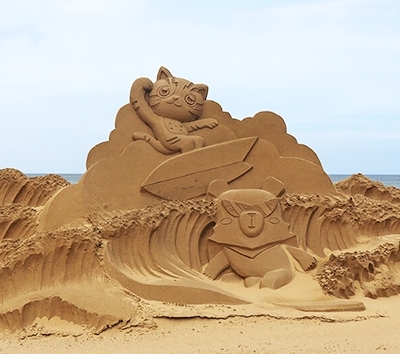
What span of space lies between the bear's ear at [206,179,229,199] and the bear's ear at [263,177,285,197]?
42 centimetres

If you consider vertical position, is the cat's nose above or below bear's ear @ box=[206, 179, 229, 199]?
above

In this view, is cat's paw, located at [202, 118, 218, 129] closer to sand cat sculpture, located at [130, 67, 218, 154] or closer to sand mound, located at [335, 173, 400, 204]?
sand cat sculpture, located at [130, 67, 218, 154]

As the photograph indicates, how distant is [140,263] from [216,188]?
3.71 feet

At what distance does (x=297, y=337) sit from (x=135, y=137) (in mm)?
2672

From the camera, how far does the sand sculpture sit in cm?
620

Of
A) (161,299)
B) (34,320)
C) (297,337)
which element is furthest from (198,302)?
(34,320)

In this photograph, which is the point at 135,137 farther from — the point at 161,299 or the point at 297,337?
the point at 297,337

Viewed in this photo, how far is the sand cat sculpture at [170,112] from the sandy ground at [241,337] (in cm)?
199

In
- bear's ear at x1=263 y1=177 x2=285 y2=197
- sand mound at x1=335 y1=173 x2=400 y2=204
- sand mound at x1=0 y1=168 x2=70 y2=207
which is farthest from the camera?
sand mound at x1=335 y1=173 x2=400 y2=204

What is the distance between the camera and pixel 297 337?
5.64m

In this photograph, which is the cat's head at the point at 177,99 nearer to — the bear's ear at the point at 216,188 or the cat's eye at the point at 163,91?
the cat's eye at the point at 163,91

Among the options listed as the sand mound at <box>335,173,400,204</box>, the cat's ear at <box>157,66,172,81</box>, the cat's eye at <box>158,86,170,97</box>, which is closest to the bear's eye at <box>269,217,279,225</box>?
the cat's eye at <box>158,86,170,97</box>

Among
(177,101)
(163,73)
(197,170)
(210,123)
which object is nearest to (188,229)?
(197,170)

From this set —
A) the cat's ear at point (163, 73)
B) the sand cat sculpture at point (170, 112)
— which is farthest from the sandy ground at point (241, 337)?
the cat's ear at point (163, 73)
